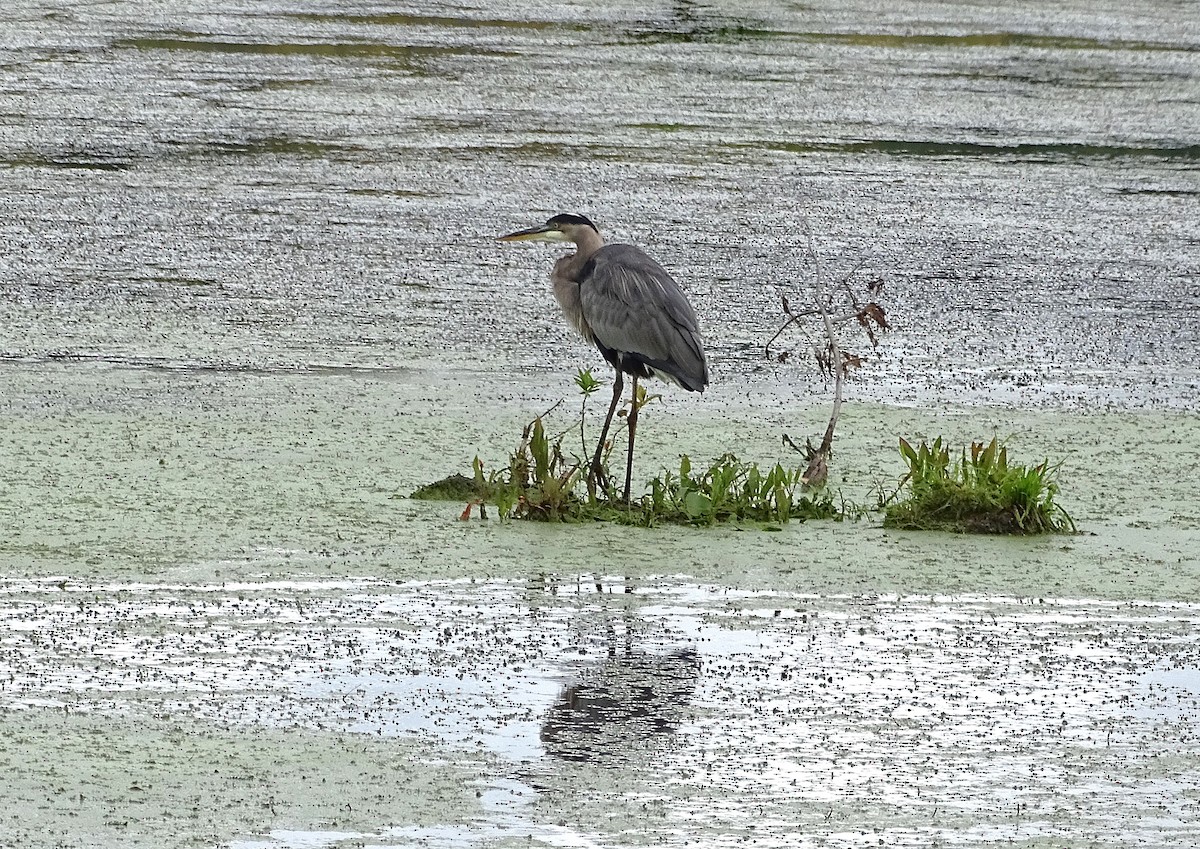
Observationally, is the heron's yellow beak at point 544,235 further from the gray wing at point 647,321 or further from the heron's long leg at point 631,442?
the heron's long leg at point 631,442

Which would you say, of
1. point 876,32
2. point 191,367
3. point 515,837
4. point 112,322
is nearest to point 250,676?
point 515,837

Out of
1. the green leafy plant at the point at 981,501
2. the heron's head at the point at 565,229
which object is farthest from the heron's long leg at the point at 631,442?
the green leafy plant at the point at 981,501

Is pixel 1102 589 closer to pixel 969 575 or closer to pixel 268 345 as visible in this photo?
pixel 969 575

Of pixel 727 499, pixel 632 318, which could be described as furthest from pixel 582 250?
pixel 727 499

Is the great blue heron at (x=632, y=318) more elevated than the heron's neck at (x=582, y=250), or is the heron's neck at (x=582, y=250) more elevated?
the heron's neck at (x=582, y=250)

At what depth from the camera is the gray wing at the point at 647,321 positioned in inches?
289

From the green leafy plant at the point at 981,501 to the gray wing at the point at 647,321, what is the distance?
2.60 ft

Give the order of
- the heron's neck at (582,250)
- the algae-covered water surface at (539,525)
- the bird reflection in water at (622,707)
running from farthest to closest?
the heron's neck at (582,250)
the bird reflection in water at (622,707)
the algae-covered water surface at (539,525)

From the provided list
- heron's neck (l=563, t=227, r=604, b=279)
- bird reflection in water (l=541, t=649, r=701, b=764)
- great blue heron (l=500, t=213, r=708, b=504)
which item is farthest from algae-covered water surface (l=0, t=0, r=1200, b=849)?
heron's neck (l=563, t=227, r=604, b=279)

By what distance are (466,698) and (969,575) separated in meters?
1.95

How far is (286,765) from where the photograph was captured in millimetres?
4676

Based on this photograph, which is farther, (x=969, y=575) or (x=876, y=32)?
(x=876, y=32)

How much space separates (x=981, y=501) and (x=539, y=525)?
1.39 metres

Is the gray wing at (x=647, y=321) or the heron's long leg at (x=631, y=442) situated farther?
the gray wing at (x=647, y=321)
